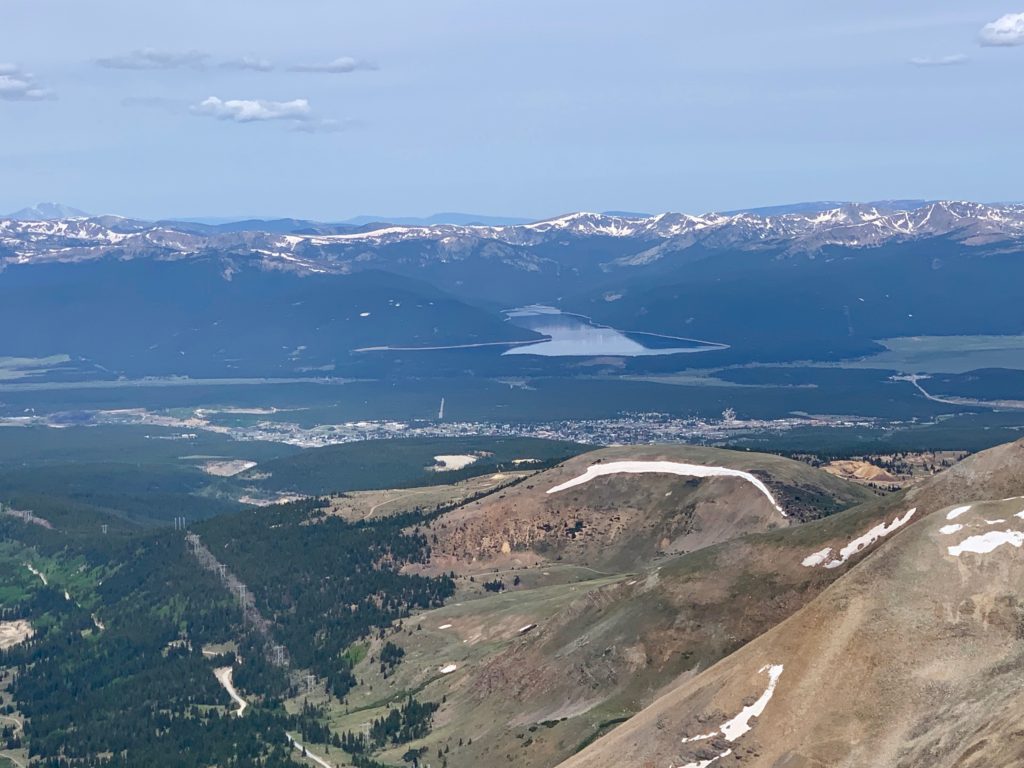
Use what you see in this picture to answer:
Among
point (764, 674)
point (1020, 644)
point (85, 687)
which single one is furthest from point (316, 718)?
point (1020, 644)

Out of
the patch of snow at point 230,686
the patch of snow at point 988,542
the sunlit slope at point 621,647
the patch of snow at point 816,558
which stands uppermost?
the patch of snow at point 988,542

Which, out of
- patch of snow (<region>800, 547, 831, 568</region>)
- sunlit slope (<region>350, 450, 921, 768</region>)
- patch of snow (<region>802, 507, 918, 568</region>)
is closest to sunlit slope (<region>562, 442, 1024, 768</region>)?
sunlit slope (<region>350, 450, 921, 768</region>)

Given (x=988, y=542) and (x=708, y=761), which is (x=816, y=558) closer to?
(x=988, y=542)

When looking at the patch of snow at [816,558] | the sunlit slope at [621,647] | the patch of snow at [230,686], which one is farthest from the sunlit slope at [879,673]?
the patch of snow at [230,686]

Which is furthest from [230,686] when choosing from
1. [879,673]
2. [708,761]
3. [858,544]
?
[879,673]

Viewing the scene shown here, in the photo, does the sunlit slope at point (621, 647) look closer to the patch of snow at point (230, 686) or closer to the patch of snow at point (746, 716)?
the patch of snow at point (230, 686)

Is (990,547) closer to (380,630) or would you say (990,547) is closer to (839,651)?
(839,651)

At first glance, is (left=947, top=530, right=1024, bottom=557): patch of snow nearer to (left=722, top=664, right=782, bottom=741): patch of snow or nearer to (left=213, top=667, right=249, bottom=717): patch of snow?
(left=722, top=664, right=782, bottom=741): patch of snow
